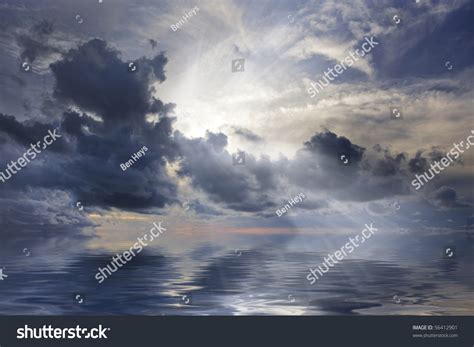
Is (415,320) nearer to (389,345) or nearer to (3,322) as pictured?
(389,345)

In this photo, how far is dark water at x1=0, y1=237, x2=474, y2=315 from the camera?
74.3ft

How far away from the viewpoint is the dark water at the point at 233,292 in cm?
2266

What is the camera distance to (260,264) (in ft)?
133

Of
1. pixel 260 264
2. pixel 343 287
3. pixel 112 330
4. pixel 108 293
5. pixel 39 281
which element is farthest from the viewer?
pixel 260 264

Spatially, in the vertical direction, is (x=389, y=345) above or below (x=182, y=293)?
below

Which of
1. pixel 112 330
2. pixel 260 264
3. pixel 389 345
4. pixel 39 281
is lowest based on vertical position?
pixel 389 345

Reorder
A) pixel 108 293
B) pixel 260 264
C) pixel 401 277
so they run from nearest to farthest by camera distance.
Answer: pixel 108 293 < pixel 401 277 < pixel 260 264

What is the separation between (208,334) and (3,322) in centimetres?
1002

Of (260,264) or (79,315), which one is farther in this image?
(260,264)

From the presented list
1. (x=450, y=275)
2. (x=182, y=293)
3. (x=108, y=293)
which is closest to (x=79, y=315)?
(x=108, y=293)

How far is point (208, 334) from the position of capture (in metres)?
21.3

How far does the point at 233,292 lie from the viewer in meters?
25.8

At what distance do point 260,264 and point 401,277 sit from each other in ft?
42.4

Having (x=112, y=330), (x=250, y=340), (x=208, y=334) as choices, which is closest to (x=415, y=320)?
(x=250, y=340)
